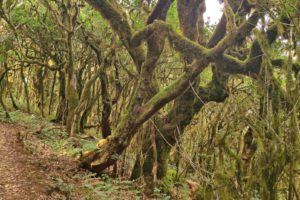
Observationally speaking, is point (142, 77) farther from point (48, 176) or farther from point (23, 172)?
point (23, 172)

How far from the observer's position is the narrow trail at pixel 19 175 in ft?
26.1

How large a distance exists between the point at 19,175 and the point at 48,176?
2.33 ft

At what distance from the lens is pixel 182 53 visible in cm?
834

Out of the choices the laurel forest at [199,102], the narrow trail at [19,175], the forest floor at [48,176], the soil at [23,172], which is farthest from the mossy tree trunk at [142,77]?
the narrow trail at [19,175]

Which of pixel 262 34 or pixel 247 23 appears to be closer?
pixel 262 34

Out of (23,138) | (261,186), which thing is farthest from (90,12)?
(261,186)

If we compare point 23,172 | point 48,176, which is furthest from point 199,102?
point 23,172

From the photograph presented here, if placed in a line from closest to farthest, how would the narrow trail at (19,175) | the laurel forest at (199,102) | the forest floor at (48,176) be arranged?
the laurel forest at (199,102)
the narrow trail at (19,175)
the forest floor at (48,176)

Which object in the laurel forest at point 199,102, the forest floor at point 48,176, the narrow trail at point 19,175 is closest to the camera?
the laurel forest at point 199,102

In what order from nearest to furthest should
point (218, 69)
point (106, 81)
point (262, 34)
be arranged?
point (262, 34), point (218, 69), point (106, 81)

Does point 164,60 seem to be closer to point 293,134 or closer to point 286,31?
point 286,31

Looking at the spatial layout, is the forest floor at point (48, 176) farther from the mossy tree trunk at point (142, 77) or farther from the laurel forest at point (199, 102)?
the mossy tree trunk at point (142, 77)

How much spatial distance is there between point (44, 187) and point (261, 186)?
528 centimetres

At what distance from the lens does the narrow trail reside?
26.1ft
